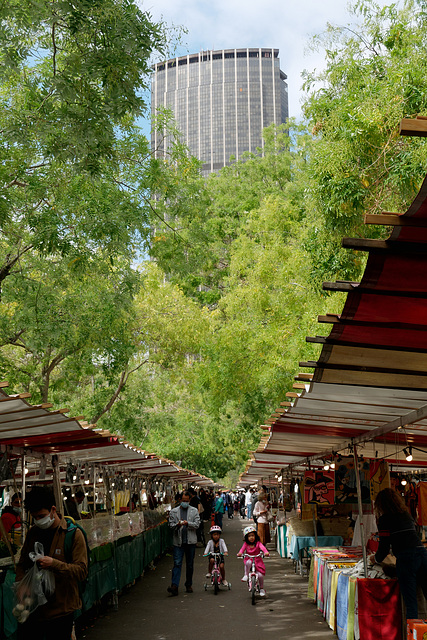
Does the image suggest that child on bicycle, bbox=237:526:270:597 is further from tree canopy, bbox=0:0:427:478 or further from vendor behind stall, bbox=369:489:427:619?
tree canopy, bbox=0:0:427:478

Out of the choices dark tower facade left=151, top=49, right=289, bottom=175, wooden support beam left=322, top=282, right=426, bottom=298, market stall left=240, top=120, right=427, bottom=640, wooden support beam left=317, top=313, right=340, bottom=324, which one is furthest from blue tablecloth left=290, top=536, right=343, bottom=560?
dark tower facade left=151, top=49, right=289, bottom=175

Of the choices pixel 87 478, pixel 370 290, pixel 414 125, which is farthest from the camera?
pixel 87 478

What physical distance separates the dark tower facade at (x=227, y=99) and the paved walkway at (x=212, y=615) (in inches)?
5783

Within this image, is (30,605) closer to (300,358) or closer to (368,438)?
(368,438)

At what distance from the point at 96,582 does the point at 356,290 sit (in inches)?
287

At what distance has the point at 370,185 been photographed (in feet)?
46.7

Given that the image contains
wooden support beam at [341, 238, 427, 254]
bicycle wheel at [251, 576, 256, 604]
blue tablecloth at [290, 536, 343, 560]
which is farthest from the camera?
blue tablecloth at [290, 536, 343, 560]

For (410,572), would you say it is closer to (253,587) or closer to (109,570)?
(253,587)

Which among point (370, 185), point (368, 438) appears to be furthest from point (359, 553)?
point (370, 185)

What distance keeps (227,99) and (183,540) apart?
154025mm

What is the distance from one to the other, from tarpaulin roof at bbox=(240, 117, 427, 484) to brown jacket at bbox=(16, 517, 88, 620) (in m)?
2.13

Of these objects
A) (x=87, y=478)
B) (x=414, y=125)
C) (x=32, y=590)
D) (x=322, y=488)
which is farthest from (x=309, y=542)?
(x=414, y=125)

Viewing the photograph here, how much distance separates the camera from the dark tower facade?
15331 centimetres

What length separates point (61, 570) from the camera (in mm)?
4406
